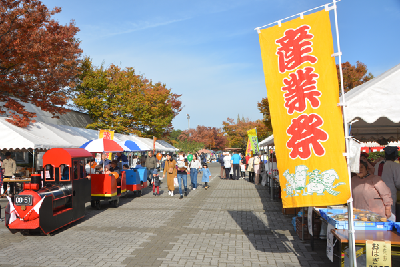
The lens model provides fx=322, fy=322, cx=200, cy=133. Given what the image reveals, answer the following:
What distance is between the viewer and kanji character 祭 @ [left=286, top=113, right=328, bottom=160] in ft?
14.1

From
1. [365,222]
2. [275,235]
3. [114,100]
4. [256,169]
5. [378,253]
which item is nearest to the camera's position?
[378,253]

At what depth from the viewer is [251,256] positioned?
5.74 m

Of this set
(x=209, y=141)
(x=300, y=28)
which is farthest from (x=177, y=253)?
(x=209, y=141)

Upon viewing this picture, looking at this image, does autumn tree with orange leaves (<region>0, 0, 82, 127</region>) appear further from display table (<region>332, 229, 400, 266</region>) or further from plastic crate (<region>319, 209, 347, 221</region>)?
display table (<region>332, 229, 400, 266</region>)

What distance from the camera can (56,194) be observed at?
302 inches

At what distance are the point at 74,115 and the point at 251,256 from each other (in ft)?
83.3

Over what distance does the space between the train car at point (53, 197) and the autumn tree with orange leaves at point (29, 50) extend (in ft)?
22.5

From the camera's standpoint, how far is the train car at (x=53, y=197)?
7070 mm

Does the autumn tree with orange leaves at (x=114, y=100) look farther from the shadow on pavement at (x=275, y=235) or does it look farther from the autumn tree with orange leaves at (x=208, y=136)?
the autumn tree with orange leaves at (x=208, y=136)

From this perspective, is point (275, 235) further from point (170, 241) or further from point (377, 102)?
point (377, 102)

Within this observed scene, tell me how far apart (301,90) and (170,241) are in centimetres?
417

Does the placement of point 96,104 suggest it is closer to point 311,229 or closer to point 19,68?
point 19,68

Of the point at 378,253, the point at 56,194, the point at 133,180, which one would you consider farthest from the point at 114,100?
the point at 378,253

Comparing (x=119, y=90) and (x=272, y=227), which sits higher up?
(x=119, y=90)
